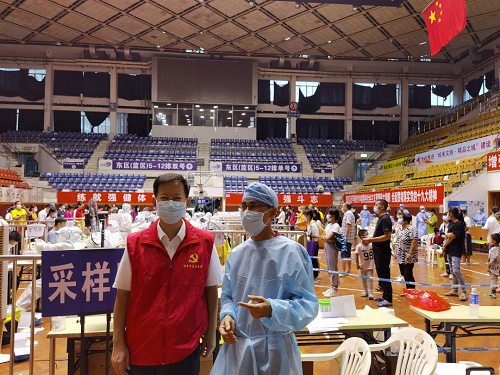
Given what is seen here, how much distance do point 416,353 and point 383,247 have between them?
11.3ft

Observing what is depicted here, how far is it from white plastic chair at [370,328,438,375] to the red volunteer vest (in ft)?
5.01

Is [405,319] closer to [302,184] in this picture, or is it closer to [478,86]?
[302,184]

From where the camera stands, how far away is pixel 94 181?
69.3 feet

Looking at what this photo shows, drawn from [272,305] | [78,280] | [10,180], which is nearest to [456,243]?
[272,305]

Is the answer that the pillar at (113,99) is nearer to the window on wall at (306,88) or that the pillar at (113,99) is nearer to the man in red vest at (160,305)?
the window on wall at (306,88)

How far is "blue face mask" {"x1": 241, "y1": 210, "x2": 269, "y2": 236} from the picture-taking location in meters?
1.68

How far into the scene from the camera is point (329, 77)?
93.9 ft

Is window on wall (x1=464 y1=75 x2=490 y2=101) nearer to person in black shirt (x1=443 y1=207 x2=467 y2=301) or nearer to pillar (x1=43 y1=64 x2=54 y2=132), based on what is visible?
person in black shirt (x1=443 y1=207 x2=467 y2=301)

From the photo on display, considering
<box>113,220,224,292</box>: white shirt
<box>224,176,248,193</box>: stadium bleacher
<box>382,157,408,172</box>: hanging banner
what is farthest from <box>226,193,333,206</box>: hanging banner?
<box>113,220,224,292</box>: white shirt

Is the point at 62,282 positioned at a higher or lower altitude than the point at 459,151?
lower

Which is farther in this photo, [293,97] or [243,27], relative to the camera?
[293,97]

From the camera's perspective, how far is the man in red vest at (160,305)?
5.27 ft

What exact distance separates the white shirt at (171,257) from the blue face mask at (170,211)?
57 mm

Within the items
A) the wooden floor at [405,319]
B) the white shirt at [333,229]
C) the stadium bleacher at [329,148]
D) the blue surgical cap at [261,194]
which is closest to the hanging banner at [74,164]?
the stadium bleacher at [329,148]
